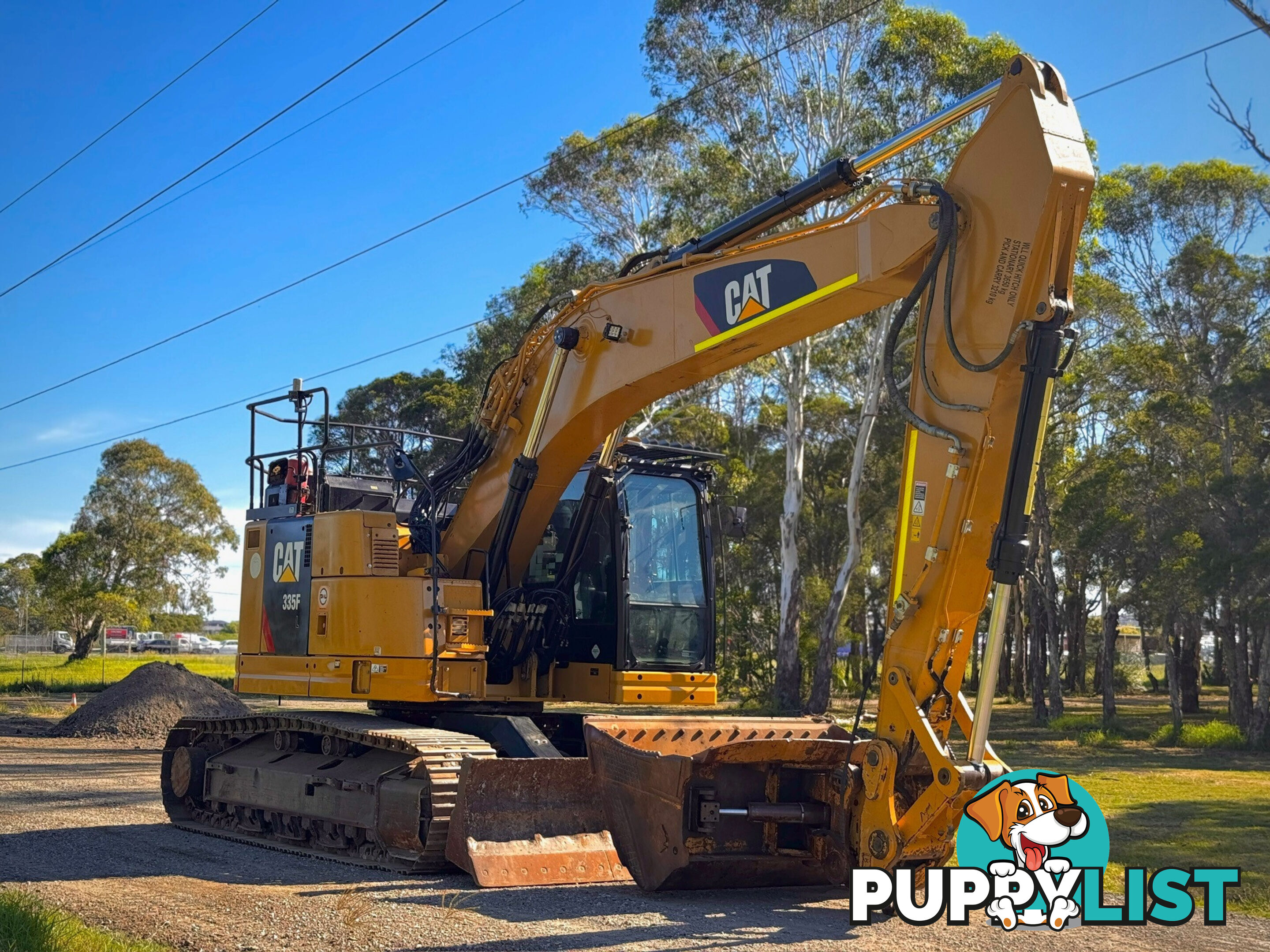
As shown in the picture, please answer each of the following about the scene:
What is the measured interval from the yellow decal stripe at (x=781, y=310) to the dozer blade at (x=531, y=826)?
313 centimetres

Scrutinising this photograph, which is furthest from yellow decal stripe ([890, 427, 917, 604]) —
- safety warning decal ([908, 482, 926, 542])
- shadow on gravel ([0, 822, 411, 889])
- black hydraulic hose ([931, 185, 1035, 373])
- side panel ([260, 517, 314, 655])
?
side panel ([260, 517, 314, 655])

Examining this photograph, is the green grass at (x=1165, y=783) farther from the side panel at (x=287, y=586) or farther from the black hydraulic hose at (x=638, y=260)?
the side panel at (x=287, y=586)

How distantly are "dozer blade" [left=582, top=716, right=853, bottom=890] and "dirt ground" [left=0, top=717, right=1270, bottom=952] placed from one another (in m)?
0.23

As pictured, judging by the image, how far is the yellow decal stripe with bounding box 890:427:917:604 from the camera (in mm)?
7297

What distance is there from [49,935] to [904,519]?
5.10 m

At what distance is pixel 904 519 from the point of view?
737 cm

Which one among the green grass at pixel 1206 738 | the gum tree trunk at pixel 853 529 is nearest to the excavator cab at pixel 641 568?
the gum tree trunk at pixel 853 529

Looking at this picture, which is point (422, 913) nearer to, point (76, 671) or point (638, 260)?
point (638, 260)

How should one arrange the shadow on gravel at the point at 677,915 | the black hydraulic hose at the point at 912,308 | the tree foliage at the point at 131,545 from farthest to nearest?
the tree foliage at the point at 131,545 → the black hydraulic hose at the point at 912,308 → the shadow on gravel at the point at 677,915

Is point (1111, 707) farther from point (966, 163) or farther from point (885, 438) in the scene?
point (966, 163)

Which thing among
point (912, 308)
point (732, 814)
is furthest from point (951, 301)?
point (732, 814)

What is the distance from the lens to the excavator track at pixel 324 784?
8922mm

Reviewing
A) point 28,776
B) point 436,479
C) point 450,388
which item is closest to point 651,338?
point 436,479

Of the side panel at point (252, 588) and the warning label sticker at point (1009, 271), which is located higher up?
the warning label sticker at point (1009, 271)
